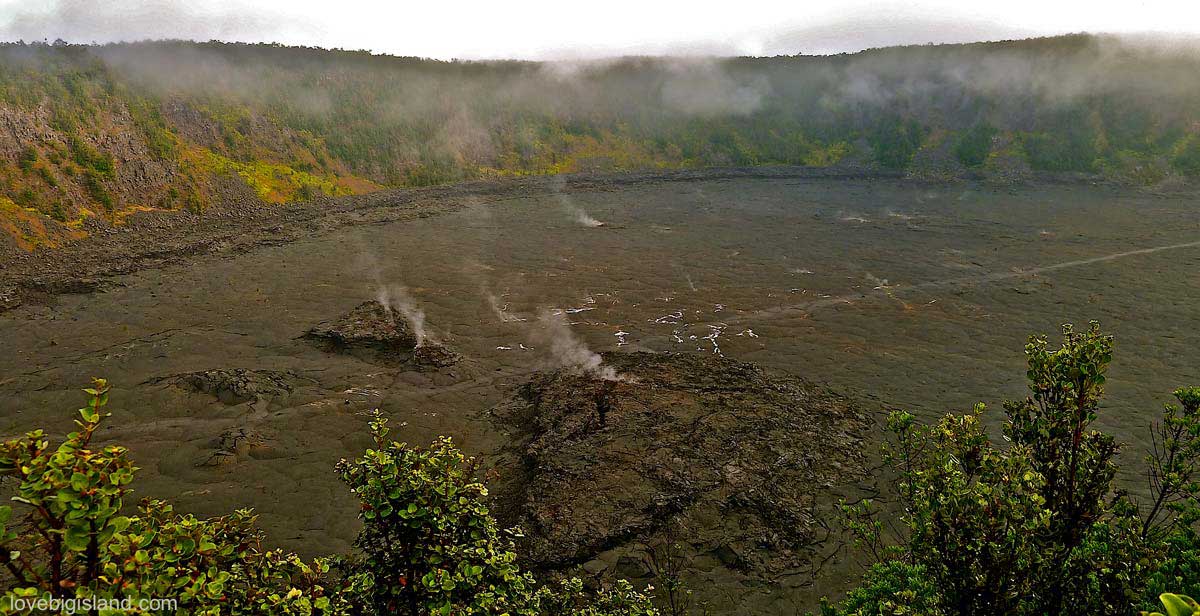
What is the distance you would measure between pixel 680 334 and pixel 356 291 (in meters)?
15.3

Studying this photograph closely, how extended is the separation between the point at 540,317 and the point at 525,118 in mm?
52961

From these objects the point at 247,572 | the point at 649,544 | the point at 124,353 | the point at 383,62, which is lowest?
the point at 649,544

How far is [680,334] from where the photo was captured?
80.3ft

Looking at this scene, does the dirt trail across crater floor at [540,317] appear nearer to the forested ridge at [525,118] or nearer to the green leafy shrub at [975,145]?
the forested ridge at [525,118]

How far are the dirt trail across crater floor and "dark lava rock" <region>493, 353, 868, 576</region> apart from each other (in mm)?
309

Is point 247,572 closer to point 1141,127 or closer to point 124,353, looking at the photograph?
point 124,353

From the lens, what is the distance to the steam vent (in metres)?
21.8

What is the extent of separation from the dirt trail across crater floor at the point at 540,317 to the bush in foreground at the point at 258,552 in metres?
8.00

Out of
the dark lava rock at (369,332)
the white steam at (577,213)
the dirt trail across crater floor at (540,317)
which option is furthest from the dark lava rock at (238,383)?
the white steam at (577,213)

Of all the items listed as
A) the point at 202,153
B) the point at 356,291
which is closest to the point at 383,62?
the point at 202,153

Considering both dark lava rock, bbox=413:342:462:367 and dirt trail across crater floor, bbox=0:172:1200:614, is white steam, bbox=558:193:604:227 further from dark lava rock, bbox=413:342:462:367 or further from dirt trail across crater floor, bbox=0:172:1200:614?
dark lava rock, bbox=413:342:462:367

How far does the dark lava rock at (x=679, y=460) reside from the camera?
42.6 feet

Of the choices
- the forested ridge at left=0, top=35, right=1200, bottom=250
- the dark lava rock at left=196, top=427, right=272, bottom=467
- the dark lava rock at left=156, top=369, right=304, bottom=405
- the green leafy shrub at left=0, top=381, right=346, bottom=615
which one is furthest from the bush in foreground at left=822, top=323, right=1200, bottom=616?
the forested ridge at left=0, top=35, right=1200, bottom=250

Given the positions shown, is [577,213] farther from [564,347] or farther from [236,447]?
[236,447]
